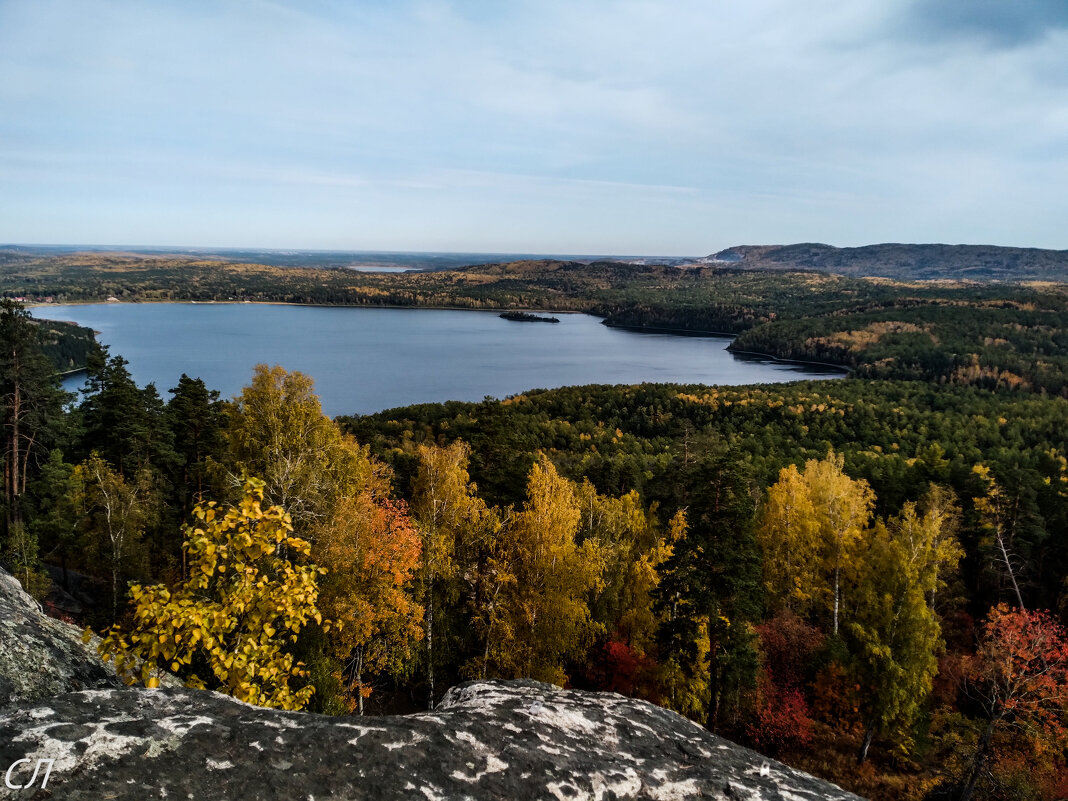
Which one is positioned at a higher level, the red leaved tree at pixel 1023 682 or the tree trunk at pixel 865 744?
the red leaved tree at pixel 1023 682

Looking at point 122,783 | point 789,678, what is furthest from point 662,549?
point 122,783

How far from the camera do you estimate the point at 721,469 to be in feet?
63.0

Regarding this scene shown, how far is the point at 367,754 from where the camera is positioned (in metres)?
4.37

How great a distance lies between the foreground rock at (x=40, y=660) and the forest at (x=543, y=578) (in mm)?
636

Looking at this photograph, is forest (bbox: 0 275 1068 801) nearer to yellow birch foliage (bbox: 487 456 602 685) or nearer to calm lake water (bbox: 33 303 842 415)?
yellow birch foliage (bbox: 487 456 602 685)

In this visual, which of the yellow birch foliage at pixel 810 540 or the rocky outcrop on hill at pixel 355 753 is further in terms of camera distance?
the yellow birch foliage at pixel 810 540

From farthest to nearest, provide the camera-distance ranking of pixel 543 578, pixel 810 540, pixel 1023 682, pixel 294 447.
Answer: pixel 810 540 < pixel 543 578 < pixel 294 447 < pixel 1023 682

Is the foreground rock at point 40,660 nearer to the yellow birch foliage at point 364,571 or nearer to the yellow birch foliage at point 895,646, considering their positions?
the yellow birch foliage at point 364,571

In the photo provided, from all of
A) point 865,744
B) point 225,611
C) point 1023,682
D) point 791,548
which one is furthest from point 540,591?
point 791,548

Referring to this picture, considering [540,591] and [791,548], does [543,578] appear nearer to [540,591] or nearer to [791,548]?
[540,591]

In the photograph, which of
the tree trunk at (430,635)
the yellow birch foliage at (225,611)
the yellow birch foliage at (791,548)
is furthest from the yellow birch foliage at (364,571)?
the yellow birch foliage at (791,548)

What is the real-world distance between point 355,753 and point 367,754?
9 cm

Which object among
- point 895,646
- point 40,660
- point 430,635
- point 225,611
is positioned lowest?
point 895,646

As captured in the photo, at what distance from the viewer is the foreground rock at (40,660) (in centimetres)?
537
